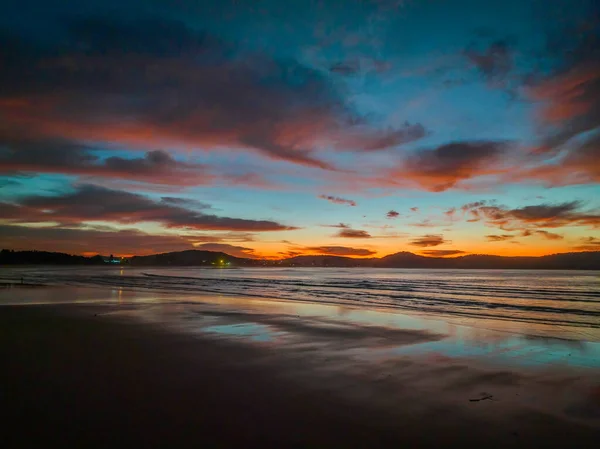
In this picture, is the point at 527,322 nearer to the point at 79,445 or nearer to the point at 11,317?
the point at 79,445

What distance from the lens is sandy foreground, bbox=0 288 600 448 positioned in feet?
18.8

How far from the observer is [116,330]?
14.3 metres

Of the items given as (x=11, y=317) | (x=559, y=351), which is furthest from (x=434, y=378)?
(x=11, y=317)

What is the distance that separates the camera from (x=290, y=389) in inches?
309

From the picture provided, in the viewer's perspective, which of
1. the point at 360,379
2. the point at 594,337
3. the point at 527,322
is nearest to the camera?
the point at 360,379

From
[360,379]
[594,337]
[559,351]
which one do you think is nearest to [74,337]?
[360,379]

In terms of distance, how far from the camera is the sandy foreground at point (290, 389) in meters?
5.74

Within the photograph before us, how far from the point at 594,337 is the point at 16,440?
19.5 metres

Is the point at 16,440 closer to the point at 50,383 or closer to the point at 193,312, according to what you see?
the point at 50,383

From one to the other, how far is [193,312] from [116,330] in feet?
22.0

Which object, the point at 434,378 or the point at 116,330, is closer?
the point at 434,378

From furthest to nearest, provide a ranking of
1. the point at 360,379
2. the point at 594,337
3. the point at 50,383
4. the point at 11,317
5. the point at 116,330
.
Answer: the point at 11,317 → the point at 594,337 → the point at 116,330 → the point at 360,379 → the point at 50,383

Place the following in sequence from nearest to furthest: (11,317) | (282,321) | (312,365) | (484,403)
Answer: (484,403), (312,365), (11,317), (282,321)

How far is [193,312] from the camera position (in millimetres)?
20875
